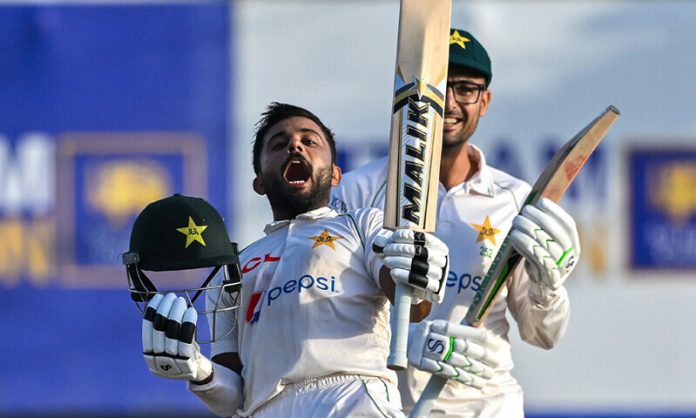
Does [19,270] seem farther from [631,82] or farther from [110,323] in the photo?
[631,82]

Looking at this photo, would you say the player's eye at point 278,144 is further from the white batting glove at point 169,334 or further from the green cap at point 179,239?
the white batting glove at point 169,334

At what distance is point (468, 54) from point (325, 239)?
83 cm

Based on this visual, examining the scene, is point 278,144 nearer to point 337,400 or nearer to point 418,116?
point 418,116

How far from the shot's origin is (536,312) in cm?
393

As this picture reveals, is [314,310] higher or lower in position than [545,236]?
lower

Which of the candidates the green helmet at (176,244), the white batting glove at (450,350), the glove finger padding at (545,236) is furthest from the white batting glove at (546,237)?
the green helmet at (176,244)

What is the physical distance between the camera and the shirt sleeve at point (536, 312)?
391 centimetres

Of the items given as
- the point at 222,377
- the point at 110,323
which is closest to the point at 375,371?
the point at 222,377

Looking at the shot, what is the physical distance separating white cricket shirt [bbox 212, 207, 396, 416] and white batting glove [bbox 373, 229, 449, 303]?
16 centimetres

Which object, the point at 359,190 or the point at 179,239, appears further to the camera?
the point at 359,190

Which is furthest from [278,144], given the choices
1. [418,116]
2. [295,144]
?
[418,116]

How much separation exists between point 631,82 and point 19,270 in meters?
2.82

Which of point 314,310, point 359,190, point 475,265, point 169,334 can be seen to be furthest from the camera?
point 359,190

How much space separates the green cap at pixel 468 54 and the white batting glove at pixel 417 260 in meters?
0.89
